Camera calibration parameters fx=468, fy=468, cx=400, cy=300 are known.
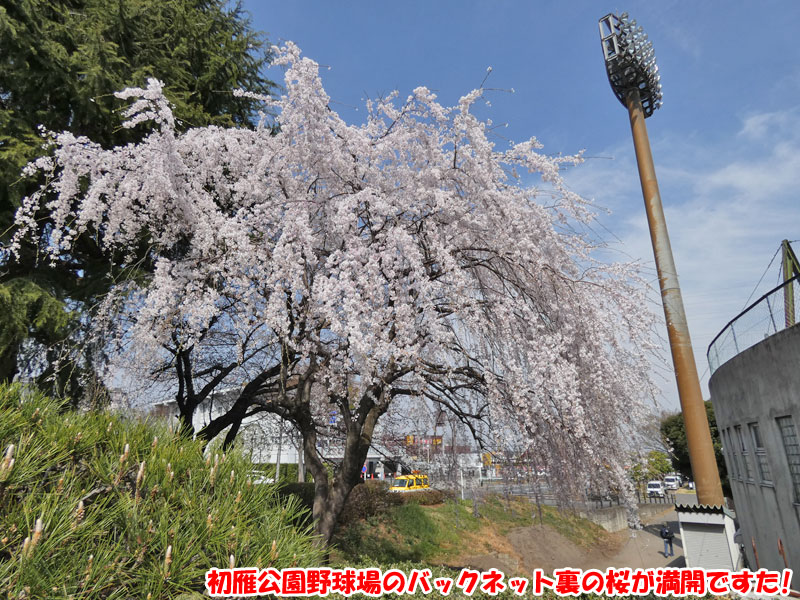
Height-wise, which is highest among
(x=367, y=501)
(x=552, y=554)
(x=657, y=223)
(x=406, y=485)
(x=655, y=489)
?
(x=657, y=223)

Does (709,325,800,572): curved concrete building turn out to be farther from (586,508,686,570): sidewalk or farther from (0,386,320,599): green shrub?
(0,386,320,599): green shrub

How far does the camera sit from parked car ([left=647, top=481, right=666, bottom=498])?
124 feet

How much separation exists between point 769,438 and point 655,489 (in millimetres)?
37383

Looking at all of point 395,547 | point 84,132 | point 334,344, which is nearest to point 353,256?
point 334,344

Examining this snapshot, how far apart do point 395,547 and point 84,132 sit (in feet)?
43.7

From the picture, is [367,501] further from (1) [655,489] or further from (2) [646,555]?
(1) [655,489]

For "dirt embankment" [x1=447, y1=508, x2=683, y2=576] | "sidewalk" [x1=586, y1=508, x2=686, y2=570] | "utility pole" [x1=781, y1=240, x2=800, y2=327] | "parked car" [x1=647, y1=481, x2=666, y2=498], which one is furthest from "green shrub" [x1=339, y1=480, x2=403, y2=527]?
"parked car" [x1=647, y1=481, x2=666, y2=498]

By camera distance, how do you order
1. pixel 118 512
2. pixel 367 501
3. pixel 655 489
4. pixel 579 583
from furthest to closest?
pixel 655 489
pixel 367 501
pixel 579 583
pixel 118 512

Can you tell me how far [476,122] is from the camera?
6582 millimetres

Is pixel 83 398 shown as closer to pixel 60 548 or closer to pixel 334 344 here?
pixel 334 344

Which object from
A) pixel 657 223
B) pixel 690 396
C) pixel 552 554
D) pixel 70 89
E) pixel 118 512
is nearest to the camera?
pixel 118 512

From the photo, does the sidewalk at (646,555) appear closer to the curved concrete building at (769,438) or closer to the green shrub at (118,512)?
the curved concrete building at (769,438)

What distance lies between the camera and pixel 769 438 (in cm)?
798

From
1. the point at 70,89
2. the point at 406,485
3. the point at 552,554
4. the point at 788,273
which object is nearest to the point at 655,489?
the point at 552,554
